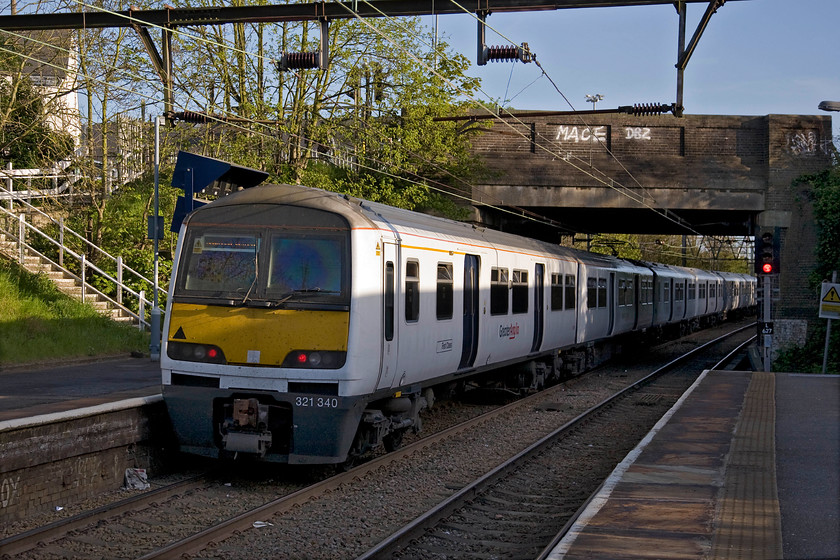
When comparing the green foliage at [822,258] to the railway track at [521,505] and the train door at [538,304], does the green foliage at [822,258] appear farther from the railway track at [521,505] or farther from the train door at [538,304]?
the railway track at [521,505]

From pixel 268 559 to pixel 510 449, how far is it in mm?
5573

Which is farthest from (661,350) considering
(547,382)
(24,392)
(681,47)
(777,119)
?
(24,392)

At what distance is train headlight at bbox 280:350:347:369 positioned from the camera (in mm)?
8992

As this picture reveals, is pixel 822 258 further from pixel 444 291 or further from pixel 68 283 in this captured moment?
pixel 68 283

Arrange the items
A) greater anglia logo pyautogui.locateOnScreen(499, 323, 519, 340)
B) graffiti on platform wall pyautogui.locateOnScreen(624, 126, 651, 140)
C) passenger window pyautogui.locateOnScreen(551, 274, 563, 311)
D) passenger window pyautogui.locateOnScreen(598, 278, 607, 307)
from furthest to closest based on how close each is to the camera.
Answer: graffiti on platform wall pyautogui.locateOnScreen(624, 126, 651, 140) < passenger window pyautogui.locateOnScreen(598, 278, 607, 307) < passenger window pyautogui.locateOnScreen(551, 274, 563, 311) < greater anglia logo pyautogui.locateOnScreen(499, 323, 519, 340)

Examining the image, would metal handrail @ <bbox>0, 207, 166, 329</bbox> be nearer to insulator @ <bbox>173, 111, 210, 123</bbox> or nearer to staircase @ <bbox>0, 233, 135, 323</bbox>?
staircase @ <bbox>0, 233, 135, 323</bbox>

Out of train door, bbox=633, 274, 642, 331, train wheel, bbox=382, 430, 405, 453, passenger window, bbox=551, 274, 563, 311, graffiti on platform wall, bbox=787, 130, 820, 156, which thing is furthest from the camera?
train door, bbox=633, 274, 642, 331

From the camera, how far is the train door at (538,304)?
16312 millimetres

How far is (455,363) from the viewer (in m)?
12.3

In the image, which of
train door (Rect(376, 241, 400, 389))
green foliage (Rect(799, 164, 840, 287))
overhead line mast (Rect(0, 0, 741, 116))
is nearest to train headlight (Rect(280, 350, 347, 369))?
train door (Rect(376, 241, 400, 389))

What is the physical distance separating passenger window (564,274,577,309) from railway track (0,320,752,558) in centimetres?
773

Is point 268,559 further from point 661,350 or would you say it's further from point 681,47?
point 661,350

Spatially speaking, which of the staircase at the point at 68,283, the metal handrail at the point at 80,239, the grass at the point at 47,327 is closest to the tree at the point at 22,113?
the metal handrail at the point at 80,239

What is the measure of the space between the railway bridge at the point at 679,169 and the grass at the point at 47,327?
11.2 meters
